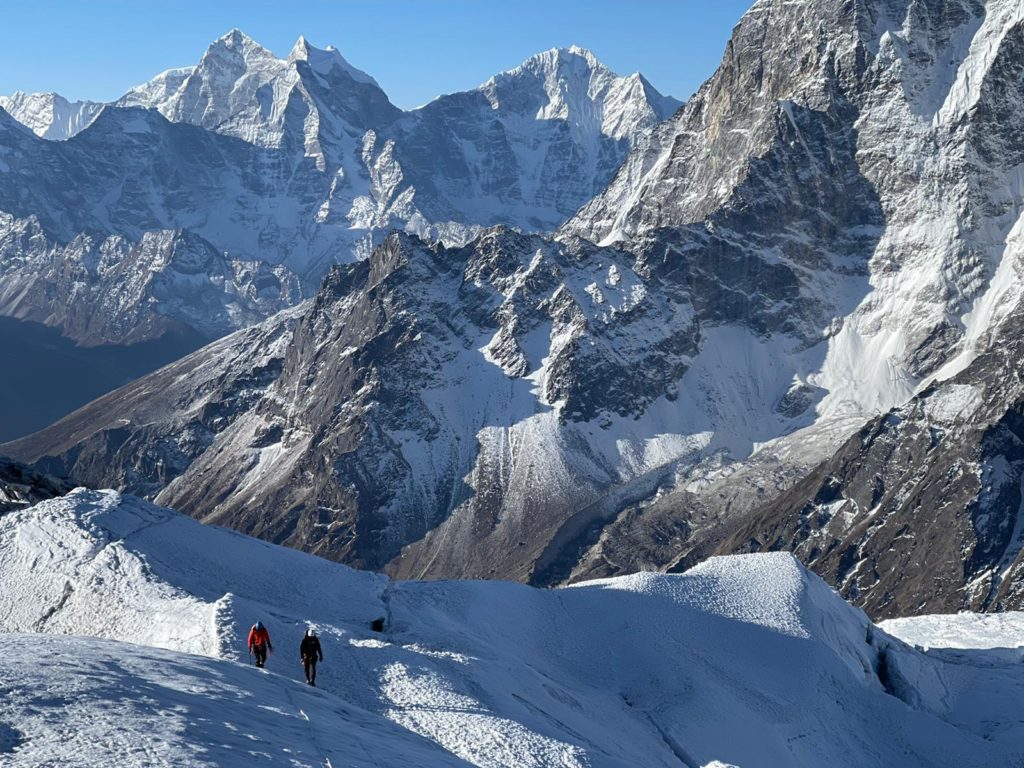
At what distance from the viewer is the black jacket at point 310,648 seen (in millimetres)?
69938

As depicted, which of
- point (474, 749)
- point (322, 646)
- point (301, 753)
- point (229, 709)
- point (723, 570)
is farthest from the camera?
point (723, 570)

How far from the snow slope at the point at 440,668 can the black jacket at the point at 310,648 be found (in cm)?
292

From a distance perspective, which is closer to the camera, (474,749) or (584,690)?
(474,749)

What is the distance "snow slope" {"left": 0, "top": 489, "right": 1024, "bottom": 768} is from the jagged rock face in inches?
254

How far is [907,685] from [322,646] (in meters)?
51.9

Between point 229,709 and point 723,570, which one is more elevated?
point 723,570

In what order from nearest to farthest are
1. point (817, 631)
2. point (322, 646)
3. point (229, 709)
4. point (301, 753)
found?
point (301, 753) → point (229, 709) → point (322, 646) → point (817, 631)

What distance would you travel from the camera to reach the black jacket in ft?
229

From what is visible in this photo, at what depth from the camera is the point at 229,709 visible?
5722 cm

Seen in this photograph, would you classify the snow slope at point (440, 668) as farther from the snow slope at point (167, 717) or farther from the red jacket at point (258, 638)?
the red jacket at point (258, 638)

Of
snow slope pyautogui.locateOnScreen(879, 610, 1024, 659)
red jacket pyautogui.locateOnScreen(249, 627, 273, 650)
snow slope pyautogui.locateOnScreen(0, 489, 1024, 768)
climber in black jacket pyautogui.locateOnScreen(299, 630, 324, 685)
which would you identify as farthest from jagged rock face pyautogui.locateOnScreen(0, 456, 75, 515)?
snow slope pyautogui.locateOnScreen(879, 610, 1024, 659)

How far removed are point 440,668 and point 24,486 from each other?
4396cm

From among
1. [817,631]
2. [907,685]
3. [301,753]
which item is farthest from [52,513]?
[907,685]

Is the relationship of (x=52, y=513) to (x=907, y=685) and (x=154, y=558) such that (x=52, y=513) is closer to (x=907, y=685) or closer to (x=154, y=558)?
(x=154, y=558)
